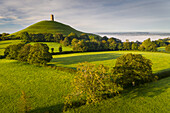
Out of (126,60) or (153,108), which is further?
(126,60)

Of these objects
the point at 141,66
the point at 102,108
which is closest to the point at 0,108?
the point at 102,108

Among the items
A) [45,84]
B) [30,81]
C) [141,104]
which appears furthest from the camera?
[30,81]

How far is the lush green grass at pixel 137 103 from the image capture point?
A: 2000 cm

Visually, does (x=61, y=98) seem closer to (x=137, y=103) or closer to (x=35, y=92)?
(x=35, y=92)

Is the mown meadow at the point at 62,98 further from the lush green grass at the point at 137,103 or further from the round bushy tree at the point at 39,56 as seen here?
the round bushy tree at the point at 39,56

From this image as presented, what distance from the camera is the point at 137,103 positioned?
2188 cm

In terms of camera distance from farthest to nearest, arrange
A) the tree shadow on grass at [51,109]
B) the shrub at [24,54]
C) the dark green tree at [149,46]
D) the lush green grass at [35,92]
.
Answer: the dark green tree at [149,46], the shrub at [24,54], the lush green grass at [35,92], the tree shadow on grass at [51,109]

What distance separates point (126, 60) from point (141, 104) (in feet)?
34.9

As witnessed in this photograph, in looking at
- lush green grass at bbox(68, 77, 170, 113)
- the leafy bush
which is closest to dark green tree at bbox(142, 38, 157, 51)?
lush green grass at bbox(68, 77, 170, 113)

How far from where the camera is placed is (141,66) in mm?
26500

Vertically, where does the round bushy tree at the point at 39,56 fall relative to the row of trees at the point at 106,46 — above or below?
below

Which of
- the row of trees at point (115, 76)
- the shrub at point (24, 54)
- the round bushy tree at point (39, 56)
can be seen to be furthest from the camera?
the shrub at point (24, 54)

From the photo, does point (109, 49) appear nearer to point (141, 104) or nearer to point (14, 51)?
point (14, 51)

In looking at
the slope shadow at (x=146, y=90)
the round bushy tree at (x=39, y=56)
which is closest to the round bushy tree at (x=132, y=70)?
the slope shadow at (x=146, y=90)
